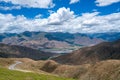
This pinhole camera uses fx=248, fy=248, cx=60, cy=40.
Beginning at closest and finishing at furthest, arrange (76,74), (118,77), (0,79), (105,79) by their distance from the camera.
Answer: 1. (0,79)
2. (118,77)
3. (105,79)
4. (76,74)

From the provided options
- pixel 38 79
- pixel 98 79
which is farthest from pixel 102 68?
pixel 38 79

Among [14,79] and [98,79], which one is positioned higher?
[14,79]

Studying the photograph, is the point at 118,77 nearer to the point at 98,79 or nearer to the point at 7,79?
the point at 98,79

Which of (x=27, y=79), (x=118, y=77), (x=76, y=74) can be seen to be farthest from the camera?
(x=76, y=74)

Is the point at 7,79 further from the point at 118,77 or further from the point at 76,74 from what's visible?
the point at 76,74

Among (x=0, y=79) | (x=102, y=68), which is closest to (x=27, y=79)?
(x=0, y=79)

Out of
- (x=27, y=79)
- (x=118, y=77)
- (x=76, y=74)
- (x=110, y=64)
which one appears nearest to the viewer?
(x=27, y=79)

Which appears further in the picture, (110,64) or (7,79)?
(110,64)

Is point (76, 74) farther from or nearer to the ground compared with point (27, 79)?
nearer to the ground

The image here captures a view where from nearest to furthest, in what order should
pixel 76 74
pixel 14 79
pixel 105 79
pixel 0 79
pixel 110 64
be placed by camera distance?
pixel 0 79
pixel 14 79
pixel 105 79
pixel 110 64
pixel 76 74
